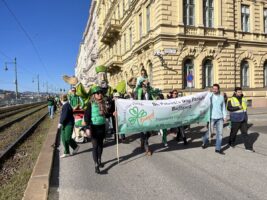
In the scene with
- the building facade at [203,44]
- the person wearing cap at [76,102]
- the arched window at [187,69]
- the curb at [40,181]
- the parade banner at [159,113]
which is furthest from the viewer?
the arched window at [187,69]

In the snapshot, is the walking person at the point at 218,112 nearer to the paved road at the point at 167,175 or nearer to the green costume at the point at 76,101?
the paved road at the point at 167,175

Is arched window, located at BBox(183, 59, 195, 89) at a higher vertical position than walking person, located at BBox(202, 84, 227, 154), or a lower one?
higher

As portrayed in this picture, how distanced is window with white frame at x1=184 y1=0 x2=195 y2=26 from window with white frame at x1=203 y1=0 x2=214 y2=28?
1061 millimetres

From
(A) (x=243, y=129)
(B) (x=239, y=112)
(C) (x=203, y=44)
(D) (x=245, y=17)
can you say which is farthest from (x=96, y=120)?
(D) (x=245, y=17)

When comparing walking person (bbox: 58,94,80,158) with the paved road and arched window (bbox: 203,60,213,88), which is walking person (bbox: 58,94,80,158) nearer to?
the paved road

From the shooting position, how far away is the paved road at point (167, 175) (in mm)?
4816

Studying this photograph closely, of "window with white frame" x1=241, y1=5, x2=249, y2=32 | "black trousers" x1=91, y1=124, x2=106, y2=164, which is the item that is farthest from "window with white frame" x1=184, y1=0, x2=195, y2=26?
"black trousers" x1=91, y1=124, x2=106, y2=164

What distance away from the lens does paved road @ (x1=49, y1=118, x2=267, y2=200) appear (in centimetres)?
482

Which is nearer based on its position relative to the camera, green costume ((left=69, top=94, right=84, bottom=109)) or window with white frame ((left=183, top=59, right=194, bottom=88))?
green costume ((left=69, top=94, right=84, bottom=109))

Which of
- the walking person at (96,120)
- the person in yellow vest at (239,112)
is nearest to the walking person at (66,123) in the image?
the walking person at (96,120)

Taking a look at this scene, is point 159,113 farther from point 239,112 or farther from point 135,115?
point 239,112

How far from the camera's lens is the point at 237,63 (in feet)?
79.5

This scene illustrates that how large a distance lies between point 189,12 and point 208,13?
5.47ft

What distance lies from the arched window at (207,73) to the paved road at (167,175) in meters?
15.3
